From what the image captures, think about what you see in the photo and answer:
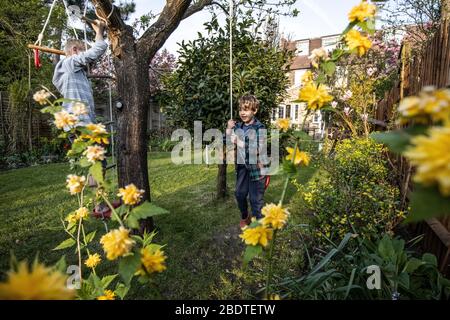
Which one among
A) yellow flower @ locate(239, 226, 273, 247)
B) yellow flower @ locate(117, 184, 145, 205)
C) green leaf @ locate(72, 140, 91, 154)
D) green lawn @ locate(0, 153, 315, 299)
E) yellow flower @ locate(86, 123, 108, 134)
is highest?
yellow flower @ locate(86, 123, 108, 134)

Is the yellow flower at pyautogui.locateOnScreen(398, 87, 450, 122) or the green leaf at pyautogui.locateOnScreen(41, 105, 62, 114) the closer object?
the yellow flower at pyautogui.locateOnScreen(398, 87, 450, 122)

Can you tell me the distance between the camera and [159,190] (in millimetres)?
5430

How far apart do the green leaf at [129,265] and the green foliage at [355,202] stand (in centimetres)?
185

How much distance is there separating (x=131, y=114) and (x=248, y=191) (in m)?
1.63

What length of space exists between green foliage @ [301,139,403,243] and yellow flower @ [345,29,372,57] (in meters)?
1.70

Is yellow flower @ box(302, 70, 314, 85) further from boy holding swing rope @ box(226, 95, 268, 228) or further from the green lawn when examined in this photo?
boy holding swing rope @ box(226, 95, 268, 228)

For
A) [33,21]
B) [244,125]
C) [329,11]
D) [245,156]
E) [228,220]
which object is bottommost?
[228,220]

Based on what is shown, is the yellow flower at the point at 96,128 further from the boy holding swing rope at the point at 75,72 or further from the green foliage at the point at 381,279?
the boy holding swing rope at the point at 75,72

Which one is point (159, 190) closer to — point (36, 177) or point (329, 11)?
point (36, 177)

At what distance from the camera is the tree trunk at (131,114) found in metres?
3.02

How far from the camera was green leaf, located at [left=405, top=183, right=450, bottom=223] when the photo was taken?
46cm

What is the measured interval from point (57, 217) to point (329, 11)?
4521mm

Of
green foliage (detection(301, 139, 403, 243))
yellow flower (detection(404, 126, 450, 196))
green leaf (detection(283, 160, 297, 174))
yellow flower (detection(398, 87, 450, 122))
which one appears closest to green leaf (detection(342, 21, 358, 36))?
green leaf (detection(283, 160, 297, 174))
